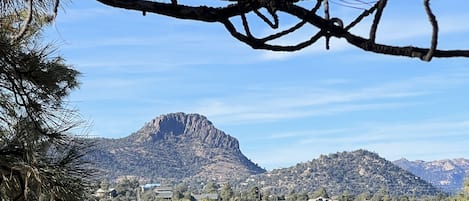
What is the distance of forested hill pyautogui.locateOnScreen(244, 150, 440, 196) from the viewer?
7888 centimetres

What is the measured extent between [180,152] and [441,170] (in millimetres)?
93887

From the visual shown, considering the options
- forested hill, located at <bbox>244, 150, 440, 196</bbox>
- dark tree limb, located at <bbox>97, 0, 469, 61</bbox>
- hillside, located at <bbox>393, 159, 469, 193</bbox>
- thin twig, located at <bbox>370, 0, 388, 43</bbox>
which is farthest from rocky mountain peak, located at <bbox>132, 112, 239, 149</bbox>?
thin twig, located at <bbox>370, 0, 388, 43</bbox>

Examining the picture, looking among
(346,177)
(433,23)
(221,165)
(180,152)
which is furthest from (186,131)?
(433,23)

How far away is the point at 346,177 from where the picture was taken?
3307 inches

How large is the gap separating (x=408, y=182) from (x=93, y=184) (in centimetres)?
8068

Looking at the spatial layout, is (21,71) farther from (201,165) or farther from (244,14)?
(201,165)

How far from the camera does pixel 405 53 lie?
93 cm

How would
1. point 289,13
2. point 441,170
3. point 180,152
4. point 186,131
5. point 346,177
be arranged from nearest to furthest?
point 289,13
point 346,177
point 180,152
point 186,131
point 441,170

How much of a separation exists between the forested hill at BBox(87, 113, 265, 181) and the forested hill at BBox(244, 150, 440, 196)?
37.0 ft

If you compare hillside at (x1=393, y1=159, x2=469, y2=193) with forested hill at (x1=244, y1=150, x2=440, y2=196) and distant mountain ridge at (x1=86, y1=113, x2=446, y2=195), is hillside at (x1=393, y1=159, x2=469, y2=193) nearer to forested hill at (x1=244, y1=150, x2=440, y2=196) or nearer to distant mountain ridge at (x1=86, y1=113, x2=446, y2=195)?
distant mountain ridge at (x1=86, y1=113, x2=446, y2=195)

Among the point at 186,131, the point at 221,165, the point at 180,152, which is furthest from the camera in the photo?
the point at 186,131

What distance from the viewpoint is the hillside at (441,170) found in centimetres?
16712

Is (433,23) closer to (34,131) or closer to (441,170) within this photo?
(34,131)

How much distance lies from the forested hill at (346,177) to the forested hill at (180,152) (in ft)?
37.0
